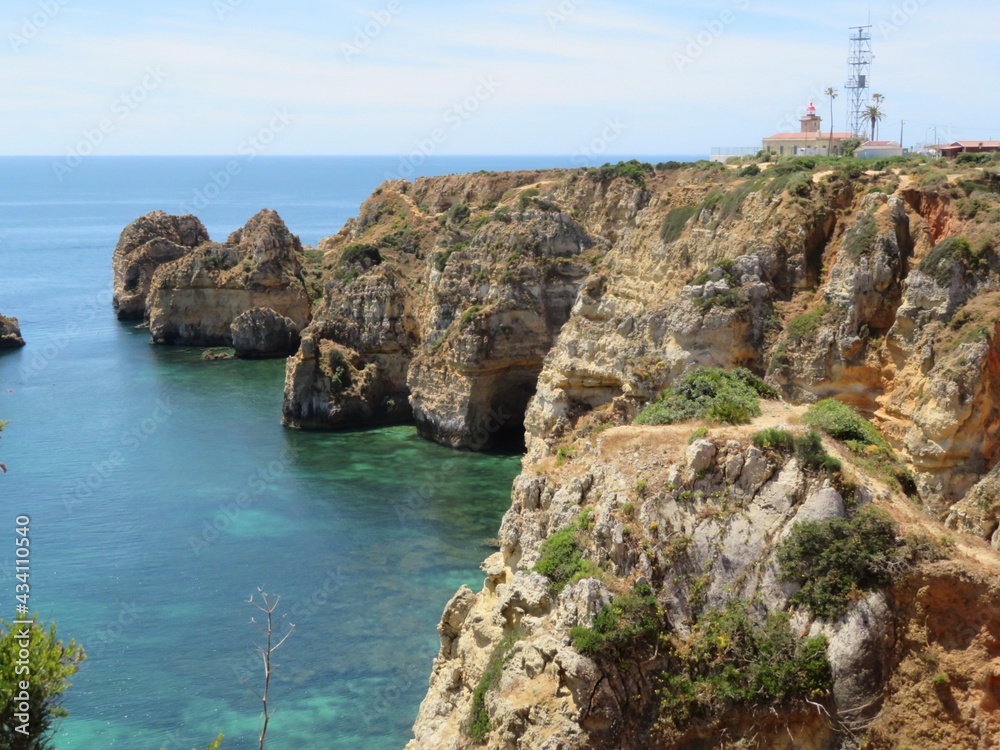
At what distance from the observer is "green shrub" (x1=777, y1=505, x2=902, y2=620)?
1761 centimetres

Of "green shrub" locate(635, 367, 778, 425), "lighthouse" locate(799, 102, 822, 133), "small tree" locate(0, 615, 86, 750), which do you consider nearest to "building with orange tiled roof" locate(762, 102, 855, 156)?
"lighthouse" locate(799, 102, 822, 133)

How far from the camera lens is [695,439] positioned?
20.2m

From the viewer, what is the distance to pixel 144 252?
107 metres

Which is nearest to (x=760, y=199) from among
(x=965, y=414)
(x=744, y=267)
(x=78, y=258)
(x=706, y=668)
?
(x=744, y=267)

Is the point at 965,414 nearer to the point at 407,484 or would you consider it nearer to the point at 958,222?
the point at 958,222

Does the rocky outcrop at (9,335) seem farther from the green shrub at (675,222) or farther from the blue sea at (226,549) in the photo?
the green shrub at (675,222)

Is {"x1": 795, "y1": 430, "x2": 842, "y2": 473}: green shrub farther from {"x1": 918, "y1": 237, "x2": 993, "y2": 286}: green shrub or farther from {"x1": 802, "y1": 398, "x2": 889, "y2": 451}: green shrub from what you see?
{"x1": 918, "y1": 237, "x2": 993, "y2": 286}: green shrub

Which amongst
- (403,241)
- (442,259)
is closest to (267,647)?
(442,259)

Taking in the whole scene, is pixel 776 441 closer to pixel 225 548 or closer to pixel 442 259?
pixel 225 548

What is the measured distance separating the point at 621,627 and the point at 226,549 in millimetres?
29406

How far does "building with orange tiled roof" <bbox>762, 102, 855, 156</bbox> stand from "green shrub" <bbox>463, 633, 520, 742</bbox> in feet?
194

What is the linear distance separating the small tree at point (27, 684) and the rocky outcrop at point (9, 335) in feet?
256

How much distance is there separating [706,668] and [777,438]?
4534 mm

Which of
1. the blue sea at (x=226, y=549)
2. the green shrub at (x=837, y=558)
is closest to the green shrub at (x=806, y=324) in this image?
the blue sea at (x=226, y=549)
